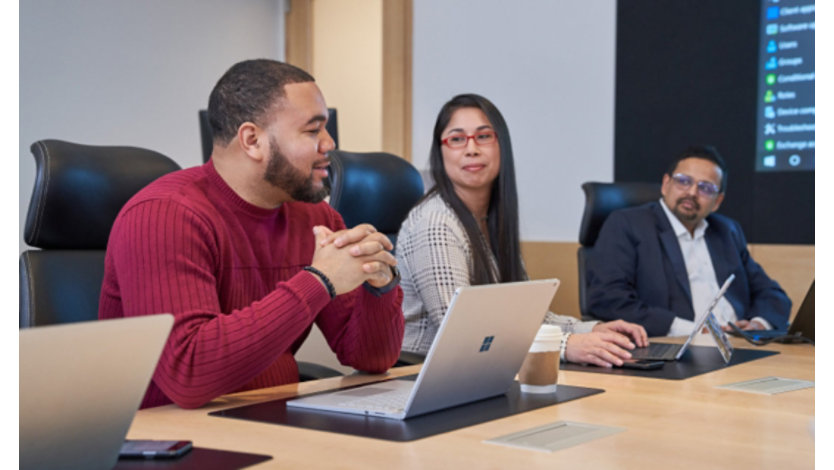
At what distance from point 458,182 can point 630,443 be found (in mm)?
1453

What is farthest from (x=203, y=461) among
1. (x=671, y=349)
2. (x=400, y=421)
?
(x=671, y=349)

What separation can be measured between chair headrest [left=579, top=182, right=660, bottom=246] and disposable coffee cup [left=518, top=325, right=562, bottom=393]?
203cm

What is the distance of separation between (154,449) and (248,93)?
879 mm

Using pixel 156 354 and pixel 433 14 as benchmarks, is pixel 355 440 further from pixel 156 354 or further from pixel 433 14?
pixel 433 14

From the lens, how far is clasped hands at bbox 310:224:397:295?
5.17 ft

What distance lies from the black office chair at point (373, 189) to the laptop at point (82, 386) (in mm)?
1782

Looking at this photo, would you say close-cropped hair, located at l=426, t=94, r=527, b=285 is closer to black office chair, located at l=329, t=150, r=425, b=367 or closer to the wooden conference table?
black office chair, located at l=329, t=150, r=425, b=367

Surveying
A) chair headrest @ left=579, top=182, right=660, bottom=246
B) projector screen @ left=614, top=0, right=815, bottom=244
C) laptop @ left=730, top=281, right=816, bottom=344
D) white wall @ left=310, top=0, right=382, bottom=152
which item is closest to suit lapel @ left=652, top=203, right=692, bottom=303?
chair headrest @ left=579, top=182, right=660, bottom=246

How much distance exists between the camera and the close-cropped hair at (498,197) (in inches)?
98.8

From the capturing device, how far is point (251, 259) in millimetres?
1741

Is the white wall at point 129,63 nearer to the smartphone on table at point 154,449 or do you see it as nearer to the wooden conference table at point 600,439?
the wooden conference table at point 600,439

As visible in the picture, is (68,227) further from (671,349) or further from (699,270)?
(699,270)

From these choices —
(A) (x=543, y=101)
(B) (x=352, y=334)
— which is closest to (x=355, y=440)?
(B) (x=352, y=334)

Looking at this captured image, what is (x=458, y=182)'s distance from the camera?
8.41 feet
